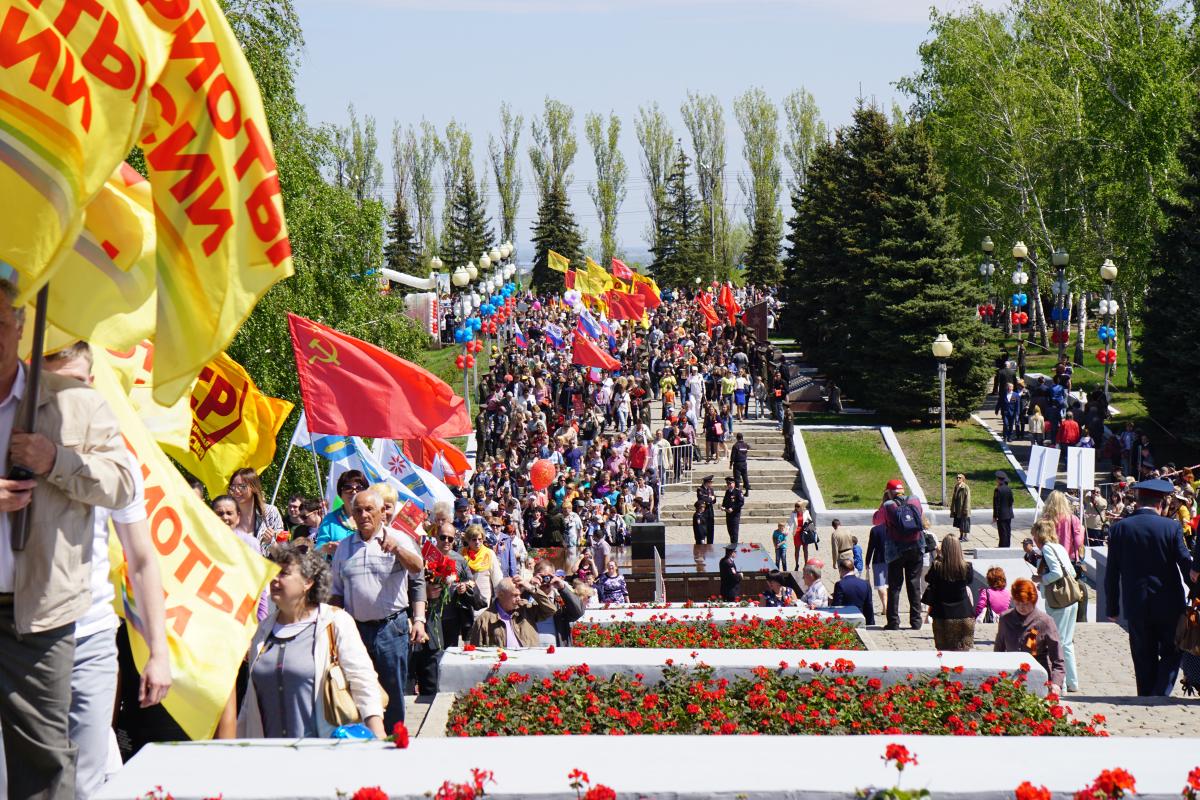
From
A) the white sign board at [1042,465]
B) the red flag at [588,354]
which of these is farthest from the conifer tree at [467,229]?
the white sign board at [1042,465]

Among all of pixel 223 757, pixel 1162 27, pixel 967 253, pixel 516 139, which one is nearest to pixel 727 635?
pixel 223 757

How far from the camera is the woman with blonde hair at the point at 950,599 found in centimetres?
1414

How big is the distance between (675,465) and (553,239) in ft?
196

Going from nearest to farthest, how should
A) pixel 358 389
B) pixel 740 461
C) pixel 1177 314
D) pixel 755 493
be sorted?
pixel 358 389, pixel 740 461, pixel 1177 314, pixel 755 493

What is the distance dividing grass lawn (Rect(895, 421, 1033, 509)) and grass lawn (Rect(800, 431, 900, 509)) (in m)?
0.78

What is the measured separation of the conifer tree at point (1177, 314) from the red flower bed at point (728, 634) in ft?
72.2

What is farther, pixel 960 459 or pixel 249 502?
pixel 960 459

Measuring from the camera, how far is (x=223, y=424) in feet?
38.2

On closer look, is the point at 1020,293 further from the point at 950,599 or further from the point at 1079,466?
the point at 950,599

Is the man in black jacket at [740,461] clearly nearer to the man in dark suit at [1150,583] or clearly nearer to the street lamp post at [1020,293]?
the street lamp post at [1020,293]

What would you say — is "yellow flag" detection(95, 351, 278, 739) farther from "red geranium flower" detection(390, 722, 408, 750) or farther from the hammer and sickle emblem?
the hammer and sickle emblem

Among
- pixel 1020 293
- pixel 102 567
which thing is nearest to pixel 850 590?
pixel 102 567

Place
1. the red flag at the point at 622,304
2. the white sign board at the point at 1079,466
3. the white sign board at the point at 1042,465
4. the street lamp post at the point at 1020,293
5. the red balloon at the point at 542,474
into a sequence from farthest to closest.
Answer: the red flag at the point at 622,304 < the street lamp post at the point at 1020,293 < the red balloon at the point at 542,474 < the white sign board at the point at 1042,465 < the white sign board at the point at 1079,466

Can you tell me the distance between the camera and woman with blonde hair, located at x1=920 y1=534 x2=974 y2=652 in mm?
14141
